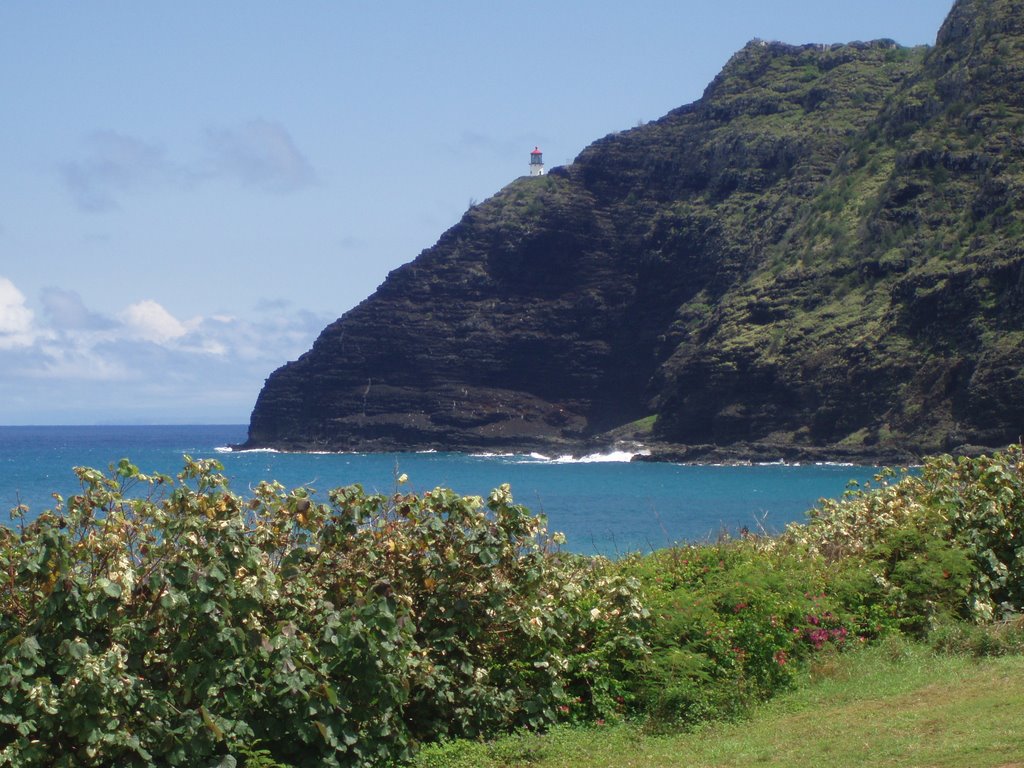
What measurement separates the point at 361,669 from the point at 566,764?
1.61m

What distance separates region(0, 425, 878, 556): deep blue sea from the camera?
37.0m

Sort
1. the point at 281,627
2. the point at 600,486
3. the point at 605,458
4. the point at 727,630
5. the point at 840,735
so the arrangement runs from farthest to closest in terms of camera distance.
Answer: the point at 605,458 → the point at 600,486 → the point at 727,630 → the point at 840,735 → the point at 281,627

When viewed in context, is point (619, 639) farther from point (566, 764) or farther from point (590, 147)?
point (590, 147)

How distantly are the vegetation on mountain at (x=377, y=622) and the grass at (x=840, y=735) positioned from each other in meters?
0.28

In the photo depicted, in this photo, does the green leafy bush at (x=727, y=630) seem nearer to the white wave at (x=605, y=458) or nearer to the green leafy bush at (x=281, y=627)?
the green leafy bush at (x=281, y=627)

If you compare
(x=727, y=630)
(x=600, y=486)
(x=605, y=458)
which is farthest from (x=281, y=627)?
(x=605, y=458)

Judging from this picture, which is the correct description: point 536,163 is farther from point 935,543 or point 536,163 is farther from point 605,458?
point 935,543

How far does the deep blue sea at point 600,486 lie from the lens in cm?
3697

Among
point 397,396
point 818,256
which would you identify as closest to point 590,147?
point 397,396

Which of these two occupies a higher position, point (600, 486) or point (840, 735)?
point (840, 735)

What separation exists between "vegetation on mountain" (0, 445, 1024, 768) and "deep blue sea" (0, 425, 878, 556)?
7.02m

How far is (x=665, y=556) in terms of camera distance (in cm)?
1260

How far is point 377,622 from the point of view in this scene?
8211 millimetres

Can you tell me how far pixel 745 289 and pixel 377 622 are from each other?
316ft
